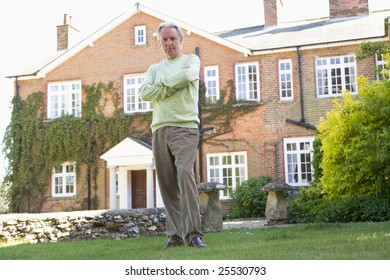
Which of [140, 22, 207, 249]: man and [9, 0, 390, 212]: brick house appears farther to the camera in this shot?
[9, 0, 390, 212]: brick house

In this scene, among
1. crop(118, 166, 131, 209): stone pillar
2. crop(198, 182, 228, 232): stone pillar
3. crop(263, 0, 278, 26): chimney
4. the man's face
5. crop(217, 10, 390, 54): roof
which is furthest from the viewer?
crop(263, 0, 278, 26): chimney

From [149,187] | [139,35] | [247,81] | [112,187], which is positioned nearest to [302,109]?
[247,81]

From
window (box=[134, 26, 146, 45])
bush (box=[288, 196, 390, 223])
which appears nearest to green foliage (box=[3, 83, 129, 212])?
window (box=[134, 26, 146, 45])

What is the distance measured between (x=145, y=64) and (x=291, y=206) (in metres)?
8.54

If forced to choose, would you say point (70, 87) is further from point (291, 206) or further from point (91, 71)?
point (291, 206)

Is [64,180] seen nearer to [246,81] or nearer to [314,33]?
[246,81]

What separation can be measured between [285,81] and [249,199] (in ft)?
13.9

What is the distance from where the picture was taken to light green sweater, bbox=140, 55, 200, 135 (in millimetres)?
4520

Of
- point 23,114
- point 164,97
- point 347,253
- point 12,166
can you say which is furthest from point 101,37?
point 347,253

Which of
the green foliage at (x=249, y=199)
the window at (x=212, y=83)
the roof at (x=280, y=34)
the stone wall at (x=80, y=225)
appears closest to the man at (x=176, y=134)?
the stone wall at (x=80, y=225)

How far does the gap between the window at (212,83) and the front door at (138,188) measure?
3.61 meters

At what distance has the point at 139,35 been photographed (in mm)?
19484

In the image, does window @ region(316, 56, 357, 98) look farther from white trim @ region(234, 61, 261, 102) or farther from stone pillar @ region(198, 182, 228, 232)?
stone pillar @ region(198, 182, 228, 232)

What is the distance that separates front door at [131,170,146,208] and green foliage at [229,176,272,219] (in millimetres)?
3507
